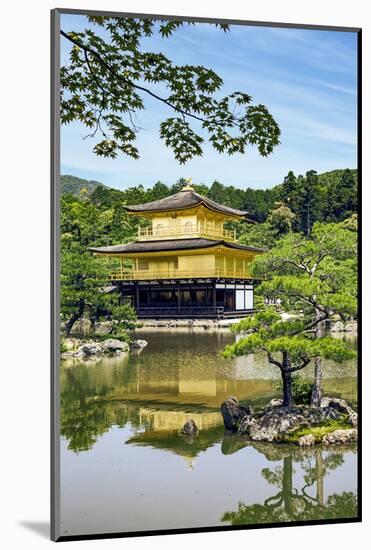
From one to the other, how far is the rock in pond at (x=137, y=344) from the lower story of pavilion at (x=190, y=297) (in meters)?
0.18

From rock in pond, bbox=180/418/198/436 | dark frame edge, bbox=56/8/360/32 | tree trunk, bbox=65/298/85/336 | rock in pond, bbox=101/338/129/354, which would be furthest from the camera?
rock in pond, bbox=101/338/129/354

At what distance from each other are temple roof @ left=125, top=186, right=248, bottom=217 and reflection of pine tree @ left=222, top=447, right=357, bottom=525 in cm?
181

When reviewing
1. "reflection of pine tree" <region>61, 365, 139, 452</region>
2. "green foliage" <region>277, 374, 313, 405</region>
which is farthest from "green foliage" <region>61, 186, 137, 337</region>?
"green foliage" <region>277, 374, 313, 405</region>

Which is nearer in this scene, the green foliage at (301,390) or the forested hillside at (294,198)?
the forested hillside at (294,198)

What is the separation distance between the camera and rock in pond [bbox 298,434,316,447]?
6.26 meters

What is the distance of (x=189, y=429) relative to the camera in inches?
239

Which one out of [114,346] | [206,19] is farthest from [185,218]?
[206,19]

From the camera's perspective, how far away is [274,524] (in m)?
6.03

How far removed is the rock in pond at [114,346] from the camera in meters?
6.18

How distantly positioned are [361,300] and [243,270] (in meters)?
0.89

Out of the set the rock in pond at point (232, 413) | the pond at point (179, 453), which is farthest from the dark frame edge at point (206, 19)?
the rock in pond at point (232, 413)

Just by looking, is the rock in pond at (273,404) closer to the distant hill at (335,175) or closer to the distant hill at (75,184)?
the distant hill at (335,175)

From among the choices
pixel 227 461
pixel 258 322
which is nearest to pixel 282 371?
pixel 258 322

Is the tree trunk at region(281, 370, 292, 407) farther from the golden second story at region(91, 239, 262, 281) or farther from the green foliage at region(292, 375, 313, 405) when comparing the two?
the golden second story at region(91, 239, 262, 281)
